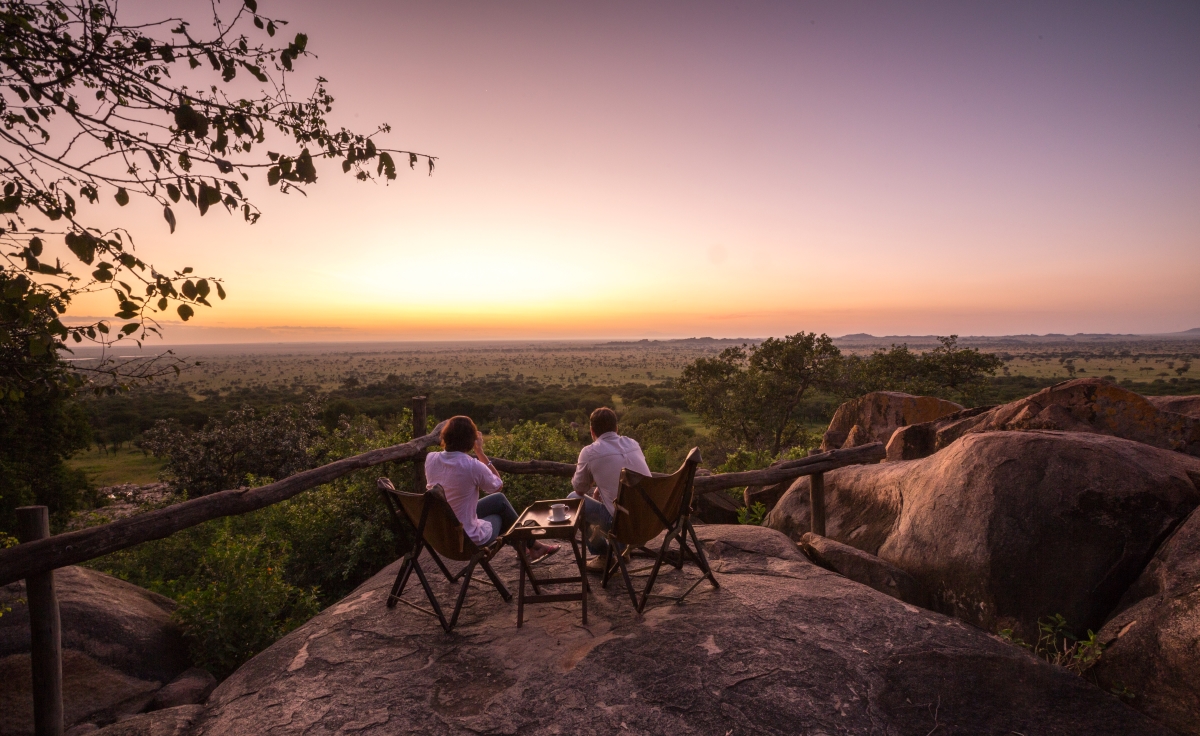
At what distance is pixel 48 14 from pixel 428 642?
163 inches

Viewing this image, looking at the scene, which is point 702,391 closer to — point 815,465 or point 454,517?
point 815,465

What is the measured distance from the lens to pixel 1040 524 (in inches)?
176

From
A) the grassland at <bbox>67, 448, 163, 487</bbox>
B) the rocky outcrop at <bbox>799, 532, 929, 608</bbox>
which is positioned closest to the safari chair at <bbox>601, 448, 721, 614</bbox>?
the rocky outcrop at <bbox>799, 532, 929, 608</bbox>

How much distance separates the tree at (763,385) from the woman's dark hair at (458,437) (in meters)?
17.6

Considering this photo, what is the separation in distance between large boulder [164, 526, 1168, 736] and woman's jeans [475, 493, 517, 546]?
0.76 meters

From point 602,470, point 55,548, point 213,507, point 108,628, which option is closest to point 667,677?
point 602,470

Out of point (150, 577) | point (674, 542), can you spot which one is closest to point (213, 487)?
point (150, 577)

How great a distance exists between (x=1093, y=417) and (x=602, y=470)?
583 cm

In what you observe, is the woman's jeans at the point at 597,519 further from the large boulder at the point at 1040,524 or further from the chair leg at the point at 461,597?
the large boulder at the point at 1040,524

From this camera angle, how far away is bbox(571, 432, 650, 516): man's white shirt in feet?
14.8

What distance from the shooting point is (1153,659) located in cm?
336

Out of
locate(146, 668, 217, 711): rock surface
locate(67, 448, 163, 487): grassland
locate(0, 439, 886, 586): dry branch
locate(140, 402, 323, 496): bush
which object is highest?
locate(0, 439, 886, 586): dry branch

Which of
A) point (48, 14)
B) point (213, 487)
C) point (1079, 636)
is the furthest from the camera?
point (213, 487)

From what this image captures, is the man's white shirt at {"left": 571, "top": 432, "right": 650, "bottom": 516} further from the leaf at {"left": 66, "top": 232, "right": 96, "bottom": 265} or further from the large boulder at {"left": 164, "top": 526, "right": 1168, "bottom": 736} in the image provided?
the leaf at {"left": 66, "top": 232, "right": 96, "bottom": 265}
